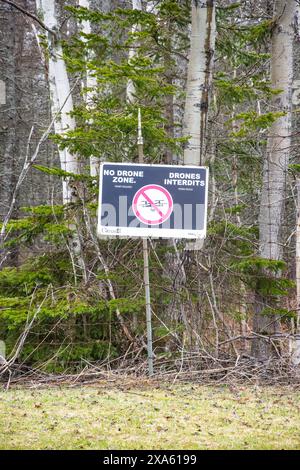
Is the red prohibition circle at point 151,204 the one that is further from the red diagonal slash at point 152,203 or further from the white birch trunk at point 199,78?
the white birch trunk at point 199,78

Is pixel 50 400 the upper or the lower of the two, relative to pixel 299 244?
lower

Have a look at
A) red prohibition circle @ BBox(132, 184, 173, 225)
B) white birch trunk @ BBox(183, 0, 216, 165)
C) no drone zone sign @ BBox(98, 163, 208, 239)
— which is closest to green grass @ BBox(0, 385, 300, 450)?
no drone zone sign @ BBox(98, 163, 208, 239)

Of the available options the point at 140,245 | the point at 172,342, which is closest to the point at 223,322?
the point at 172,342

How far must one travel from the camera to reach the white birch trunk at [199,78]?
8797 mm

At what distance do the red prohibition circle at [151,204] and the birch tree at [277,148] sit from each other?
7.15 ft

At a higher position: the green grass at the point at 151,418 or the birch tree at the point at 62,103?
the birch tree at the point at 62,103

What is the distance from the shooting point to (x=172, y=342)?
8.89 metres

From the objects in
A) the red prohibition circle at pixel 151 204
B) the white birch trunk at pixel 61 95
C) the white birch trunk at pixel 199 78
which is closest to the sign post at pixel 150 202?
the red prohibition circle at pixel 151 204

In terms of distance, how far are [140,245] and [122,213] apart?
1871 millimetres

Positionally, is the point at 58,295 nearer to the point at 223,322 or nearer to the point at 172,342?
the point at 172,342

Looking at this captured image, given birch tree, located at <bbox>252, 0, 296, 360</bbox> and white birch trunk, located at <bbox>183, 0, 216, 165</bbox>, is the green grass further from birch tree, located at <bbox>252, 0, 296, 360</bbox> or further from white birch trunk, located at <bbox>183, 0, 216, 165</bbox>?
white birch trunk, located at <bbox>183, 0, 216, 165</bbox>

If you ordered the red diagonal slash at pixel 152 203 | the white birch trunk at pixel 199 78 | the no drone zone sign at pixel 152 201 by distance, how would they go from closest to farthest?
the no drone zone sign at pixel 152 201 < the red diagonal slash at pixel 152 203 < the white birch trunk at pixel 199 78
